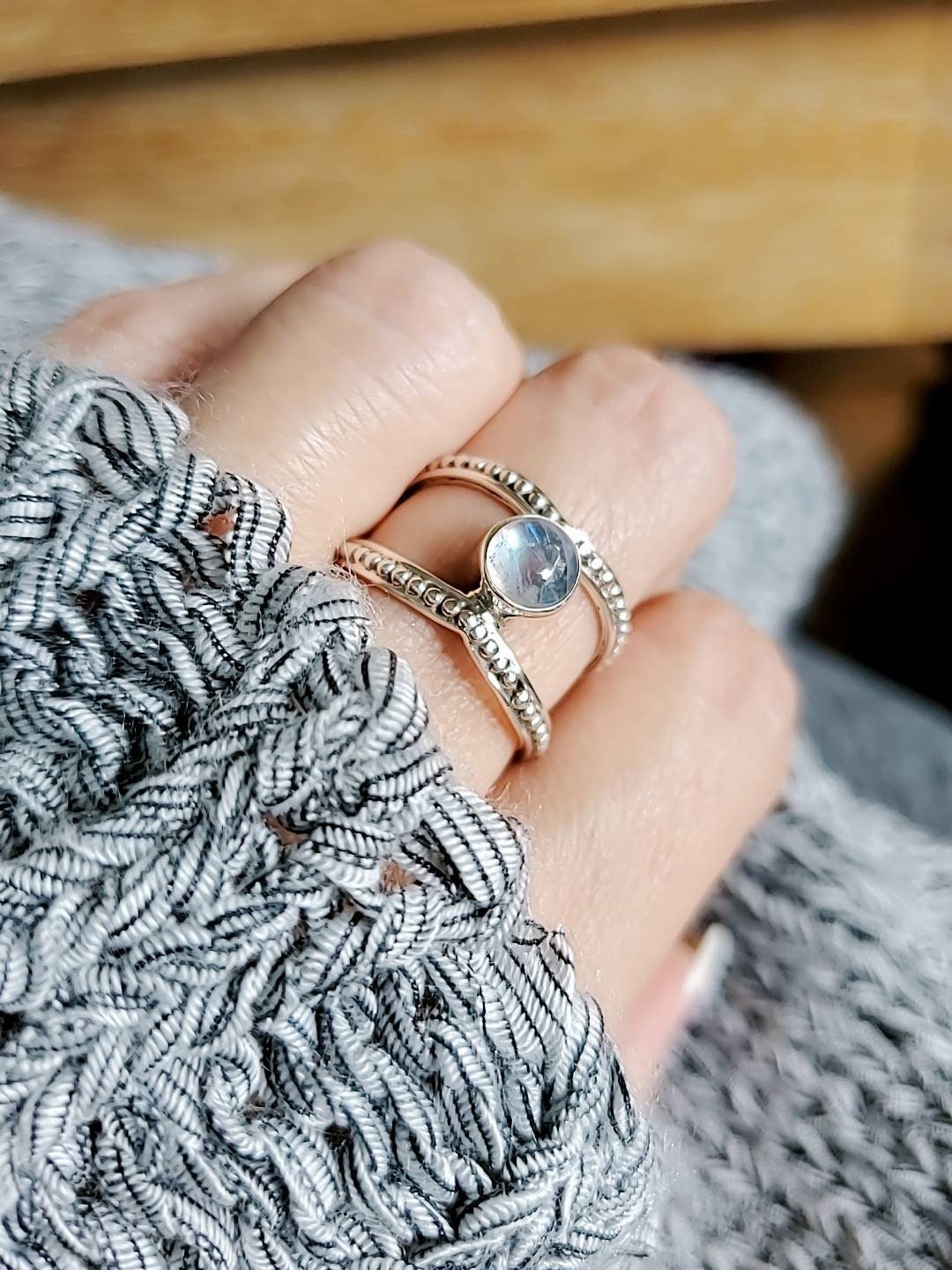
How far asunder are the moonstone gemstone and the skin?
0.02 m

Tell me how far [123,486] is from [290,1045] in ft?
0.59

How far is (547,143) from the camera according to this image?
75cm

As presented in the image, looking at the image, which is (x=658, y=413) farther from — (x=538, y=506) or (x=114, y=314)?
(x=114, y=314)

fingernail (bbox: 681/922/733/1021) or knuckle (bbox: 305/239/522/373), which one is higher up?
knuckle (bbox: 305/239/522/373)

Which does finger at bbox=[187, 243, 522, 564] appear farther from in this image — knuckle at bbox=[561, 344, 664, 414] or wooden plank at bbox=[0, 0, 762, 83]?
wooden plank at bbox=[0, 0, 762, 83]

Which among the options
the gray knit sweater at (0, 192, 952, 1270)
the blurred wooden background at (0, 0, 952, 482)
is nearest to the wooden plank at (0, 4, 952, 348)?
the blurred wooden background at (0, 0, 952, 482)

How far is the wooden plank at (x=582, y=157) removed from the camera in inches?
27.9

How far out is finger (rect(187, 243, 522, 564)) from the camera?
16.9 inches

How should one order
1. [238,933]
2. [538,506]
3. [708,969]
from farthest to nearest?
1. [708,969]
2. [538,506]
3. [238,933]

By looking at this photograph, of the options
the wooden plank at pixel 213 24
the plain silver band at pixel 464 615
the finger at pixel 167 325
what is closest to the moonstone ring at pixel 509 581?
the plain silver band at pixel 464 615

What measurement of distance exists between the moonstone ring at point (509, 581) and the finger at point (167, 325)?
4.8 inches

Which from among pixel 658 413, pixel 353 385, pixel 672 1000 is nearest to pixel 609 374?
pixel 658 413

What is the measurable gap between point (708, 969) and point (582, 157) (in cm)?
52

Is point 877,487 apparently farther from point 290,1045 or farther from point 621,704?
point 290,1045
